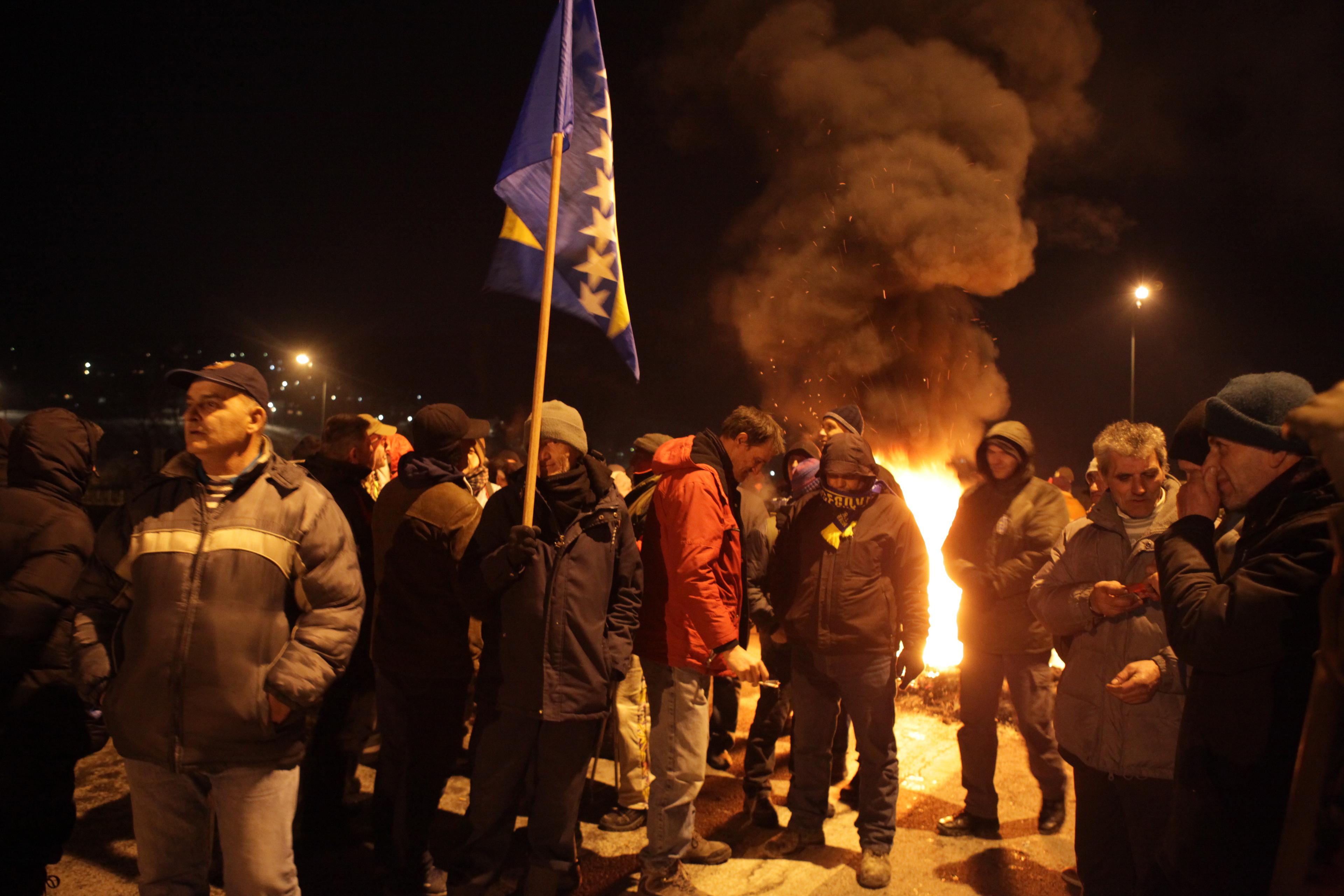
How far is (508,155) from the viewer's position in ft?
13.7

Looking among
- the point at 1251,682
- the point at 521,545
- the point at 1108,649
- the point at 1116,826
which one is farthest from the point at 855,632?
the point at 1251,682

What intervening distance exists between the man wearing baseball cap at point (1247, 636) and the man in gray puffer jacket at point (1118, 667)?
718 millimetres

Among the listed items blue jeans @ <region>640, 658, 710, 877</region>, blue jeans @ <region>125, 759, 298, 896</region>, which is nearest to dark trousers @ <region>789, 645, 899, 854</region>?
blue jeans @ <region>640, 658, 710, 877</region>

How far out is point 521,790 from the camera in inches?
136

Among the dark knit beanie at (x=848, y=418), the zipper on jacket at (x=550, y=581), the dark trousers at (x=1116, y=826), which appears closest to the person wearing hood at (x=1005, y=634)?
the dark knit beanie at (x=848, y=418)

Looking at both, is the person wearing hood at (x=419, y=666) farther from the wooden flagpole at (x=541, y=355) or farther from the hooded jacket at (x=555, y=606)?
the wooden flagpole at (x=541, y=355)

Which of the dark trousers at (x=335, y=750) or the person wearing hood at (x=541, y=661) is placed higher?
the person wearing hood at (x=541, y=661)

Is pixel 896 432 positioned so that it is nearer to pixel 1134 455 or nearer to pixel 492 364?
pixel 1134 455

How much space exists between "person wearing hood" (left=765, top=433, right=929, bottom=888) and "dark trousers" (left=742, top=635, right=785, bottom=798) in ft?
1.29

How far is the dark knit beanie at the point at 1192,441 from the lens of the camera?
2.61 meters

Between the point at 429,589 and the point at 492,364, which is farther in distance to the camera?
the point at 492,364

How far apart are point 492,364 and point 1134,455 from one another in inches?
1420

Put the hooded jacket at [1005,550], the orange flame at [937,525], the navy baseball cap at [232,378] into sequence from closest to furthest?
the navy baseball cap at [232,378] < the hooded jacket at [1005,550] < the orange flame at [937,525]

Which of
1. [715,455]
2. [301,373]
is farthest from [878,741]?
[301,373]
